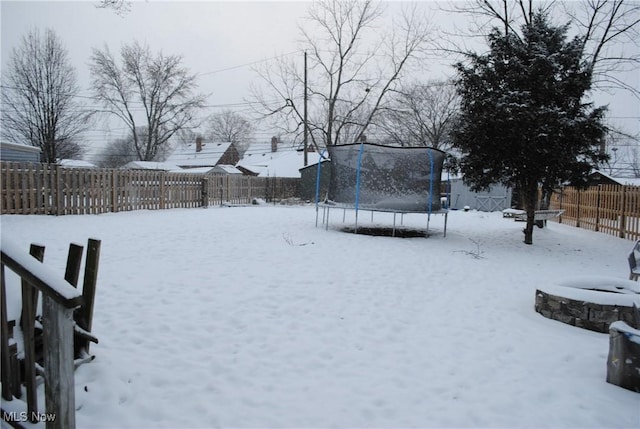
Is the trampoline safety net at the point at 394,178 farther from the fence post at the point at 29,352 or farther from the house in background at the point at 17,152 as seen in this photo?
the house in background at the point at 17,152

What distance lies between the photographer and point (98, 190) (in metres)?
14.4

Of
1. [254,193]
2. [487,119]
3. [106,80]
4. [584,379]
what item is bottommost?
[584,379]

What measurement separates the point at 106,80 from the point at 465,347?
4417cm

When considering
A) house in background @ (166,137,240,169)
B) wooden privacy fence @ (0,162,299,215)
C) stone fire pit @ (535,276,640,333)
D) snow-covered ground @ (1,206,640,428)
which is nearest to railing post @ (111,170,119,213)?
wooden privacy fence @ (0,162,299,215)

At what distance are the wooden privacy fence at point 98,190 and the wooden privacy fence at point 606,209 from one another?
→ 14290 mm

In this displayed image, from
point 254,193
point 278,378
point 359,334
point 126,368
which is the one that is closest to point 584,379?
point 359,334

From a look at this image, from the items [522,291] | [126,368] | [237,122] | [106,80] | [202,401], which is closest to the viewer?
[202,401]

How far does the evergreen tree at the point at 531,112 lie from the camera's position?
377 inches

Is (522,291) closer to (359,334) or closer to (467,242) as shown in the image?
(359,334)

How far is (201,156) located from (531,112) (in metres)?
48.6

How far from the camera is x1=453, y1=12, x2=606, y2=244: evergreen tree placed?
9570mm

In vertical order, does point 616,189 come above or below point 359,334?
above

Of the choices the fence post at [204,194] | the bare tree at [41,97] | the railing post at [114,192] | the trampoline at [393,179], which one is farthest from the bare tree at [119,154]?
the trampoline at [393,179]

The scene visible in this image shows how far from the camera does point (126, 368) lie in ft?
10.6
